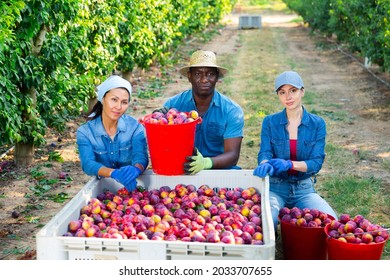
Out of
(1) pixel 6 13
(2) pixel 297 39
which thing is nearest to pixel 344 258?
(1) pixel 6 13

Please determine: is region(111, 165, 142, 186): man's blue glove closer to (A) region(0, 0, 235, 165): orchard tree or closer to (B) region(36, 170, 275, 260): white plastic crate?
(B) region(36, 170, 275, 260): white plastic crate

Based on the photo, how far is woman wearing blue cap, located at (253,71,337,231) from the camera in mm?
4387

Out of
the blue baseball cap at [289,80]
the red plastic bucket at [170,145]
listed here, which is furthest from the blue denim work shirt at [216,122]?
the red plastic bucket at [170,145]

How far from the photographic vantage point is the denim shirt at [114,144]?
4.31 metres

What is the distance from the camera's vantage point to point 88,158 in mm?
4254

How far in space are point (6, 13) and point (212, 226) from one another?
9.17ft

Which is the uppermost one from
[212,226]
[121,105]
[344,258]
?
[121,105]

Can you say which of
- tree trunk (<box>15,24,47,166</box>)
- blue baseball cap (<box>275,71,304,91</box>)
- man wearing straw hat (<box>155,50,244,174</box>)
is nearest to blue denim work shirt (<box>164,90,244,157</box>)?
man wearing straw hat (<box>155,50,244,174</box>)

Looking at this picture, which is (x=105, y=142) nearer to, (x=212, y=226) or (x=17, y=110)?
(x=212, y=226)

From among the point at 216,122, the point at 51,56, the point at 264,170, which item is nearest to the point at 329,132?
the point at 216,122

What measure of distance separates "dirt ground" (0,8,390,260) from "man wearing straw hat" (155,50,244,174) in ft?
5.24

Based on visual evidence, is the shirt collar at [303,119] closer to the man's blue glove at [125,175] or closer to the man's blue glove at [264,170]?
the man's blue glove at [264,170]

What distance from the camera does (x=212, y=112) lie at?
4.80 m

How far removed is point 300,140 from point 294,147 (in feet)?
0.24
